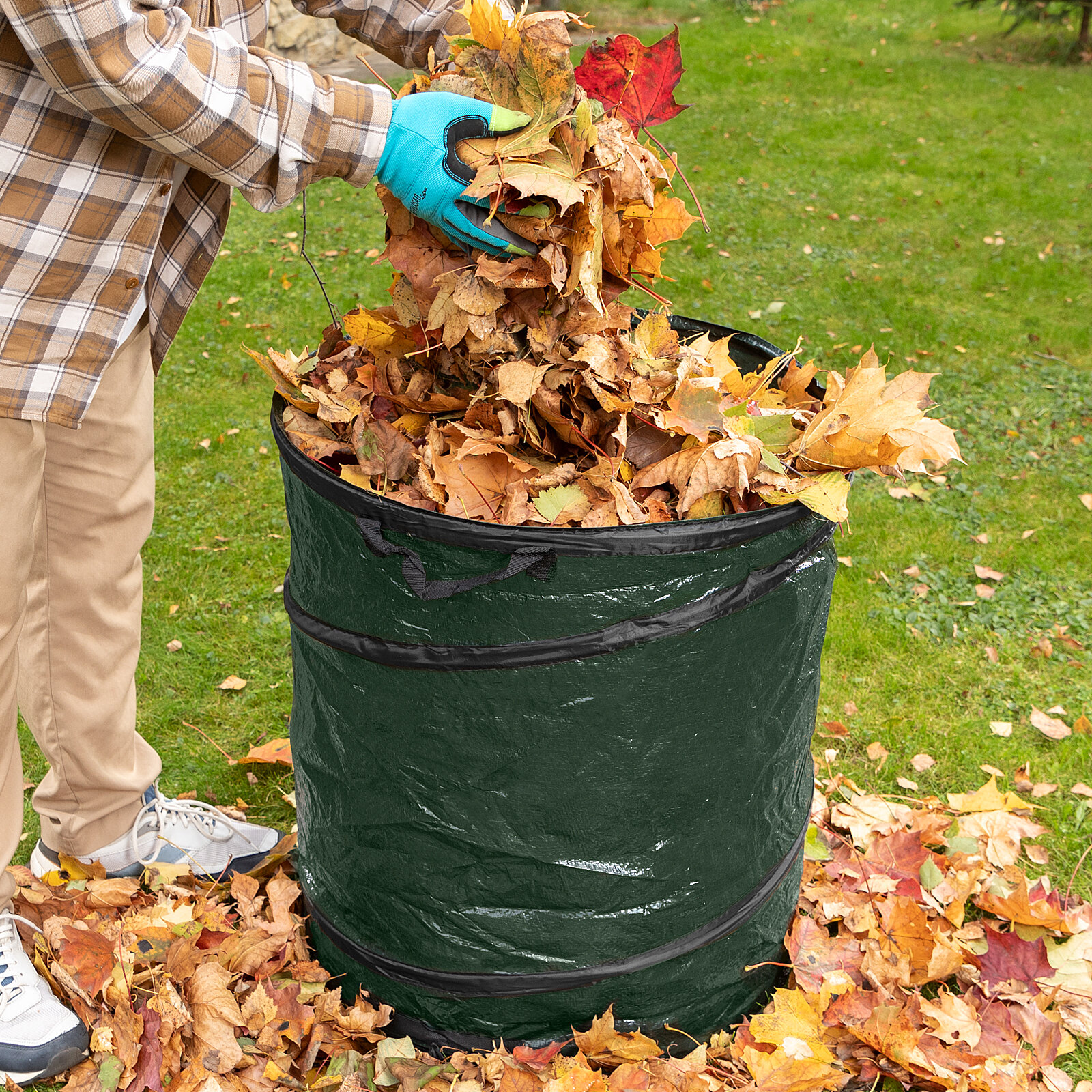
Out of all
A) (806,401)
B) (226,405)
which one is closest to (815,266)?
(226,405)

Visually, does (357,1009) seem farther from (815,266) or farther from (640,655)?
(815,266)

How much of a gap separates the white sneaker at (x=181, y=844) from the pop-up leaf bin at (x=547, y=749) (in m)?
0.50

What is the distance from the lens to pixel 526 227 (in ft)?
5.00

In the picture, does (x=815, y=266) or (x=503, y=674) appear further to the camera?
(x=815, y=266)

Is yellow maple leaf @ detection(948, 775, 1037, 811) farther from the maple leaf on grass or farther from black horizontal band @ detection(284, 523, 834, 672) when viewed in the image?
black horizontal band @ detection(284, 523, 834, 672)

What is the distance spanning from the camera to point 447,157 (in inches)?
60.6

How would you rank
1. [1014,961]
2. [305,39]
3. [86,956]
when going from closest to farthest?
1. [86,956]
2. [1014,961]
3. [305,39]

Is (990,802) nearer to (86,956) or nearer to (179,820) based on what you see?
(179,820)

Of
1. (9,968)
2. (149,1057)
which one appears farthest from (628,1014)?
(9,968)

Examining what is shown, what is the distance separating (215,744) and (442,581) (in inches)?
63.3

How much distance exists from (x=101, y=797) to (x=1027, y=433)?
3841 mm

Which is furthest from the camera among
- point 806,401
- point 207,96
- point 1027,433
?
point 1027,433

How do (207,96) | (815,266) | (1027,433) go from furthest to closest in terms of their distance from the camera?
(815,266), (1027,433), (207,96)

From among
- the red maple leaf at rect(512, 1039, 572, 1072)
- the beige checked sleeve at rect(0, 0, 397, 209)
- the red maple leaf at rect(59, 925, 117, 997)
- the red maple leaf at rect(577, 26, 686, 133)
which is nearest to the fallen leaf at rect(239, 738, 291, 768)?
the red maple leaf at rect(59, 925, 117, 997)
